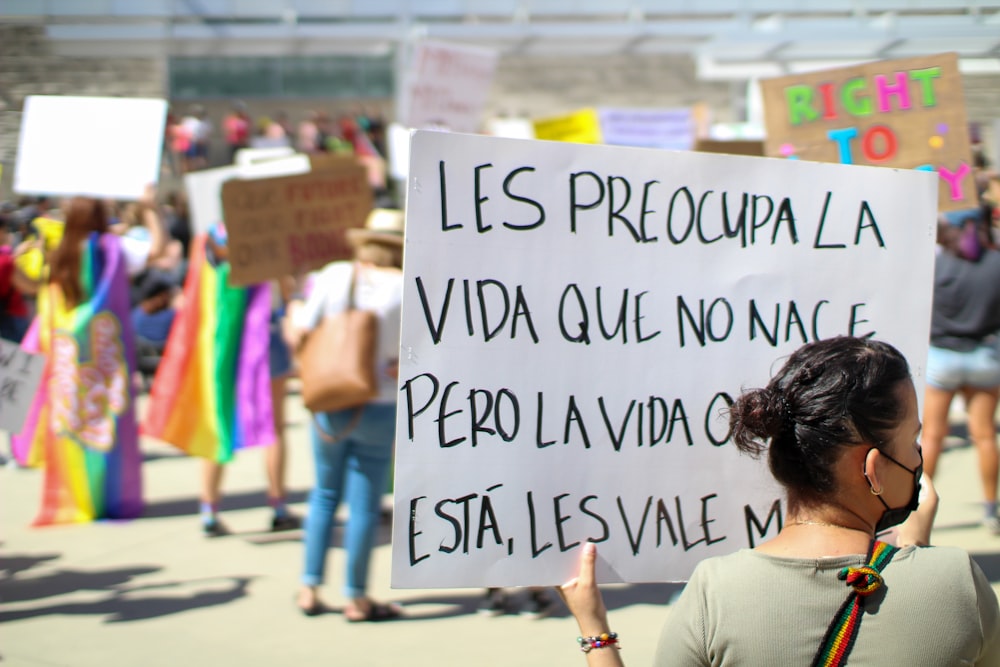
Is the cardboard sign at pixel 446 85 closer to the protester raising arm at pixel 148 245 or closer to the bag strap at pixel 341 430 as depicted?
the protester raising arm at pixel 148 245

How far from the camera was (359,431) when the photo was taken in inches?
159

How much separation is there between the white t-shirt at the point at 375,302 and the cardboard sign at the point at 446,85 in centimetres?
430

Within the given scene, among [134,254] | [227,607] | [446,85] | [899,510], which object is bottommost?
[227,607]

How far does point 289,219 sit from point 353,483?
3.91 feet

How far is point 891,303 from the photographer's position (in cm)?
228

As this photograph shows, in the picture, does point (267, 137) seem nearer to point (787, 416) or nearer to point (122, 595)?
point (122, 595)

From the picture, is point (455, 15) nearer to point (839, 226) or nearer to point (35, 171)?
point (35, 171)

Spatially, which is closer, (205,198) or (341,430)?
(341,430)

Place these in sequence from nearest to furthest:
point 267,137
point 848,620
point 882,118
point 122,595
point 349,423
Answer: point 848,620, point 882,118, point 349,423, point 122,595, point 267,137

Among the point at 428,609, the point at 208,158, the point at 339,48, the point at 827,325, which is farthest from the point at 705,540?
the point at 208,158

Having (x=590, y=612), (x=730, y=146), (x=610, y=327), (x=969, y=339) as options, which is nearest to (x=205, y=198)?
(x=730, y=146)

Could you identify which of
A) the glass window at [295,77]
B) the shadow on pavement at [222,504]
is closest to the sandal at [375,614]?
the shadow on pavement at [222,504]

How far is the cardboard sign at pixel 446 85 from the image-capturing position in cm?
811

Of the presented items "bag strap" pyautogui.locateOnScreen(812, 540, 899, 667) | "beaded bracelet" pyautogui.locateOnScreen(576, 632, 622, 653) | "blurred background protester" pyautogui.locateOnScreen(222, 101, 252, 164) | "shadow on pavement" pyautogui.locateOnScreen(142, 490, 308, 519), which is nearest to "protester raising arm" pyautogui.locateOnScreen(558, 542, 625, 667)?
"beaded bracelet" pyautogui.locateOnScreen(576, 632, 622, 653)
